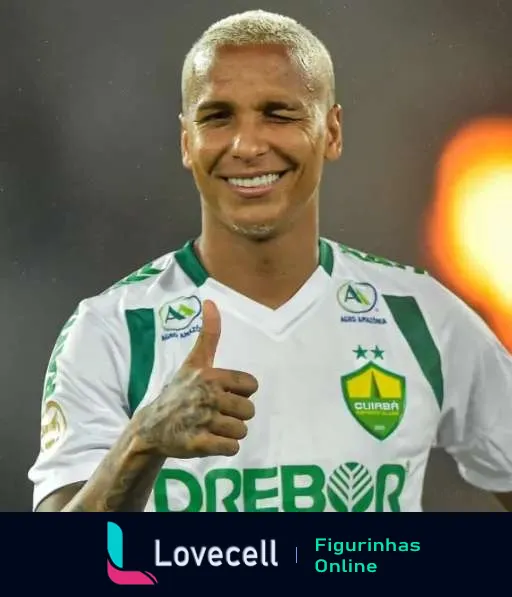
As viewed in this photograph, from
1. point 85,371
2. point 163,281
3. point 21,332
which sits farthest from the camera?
point 21,332

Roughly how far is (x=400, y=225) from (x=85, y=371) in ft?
2.12

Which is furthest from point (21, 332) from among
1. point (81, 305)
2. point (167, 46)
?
point (167, 46)

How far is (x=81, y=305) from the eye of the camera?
5.57 ft

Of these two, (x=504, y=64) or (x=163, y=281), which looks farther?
(x=504, y=64)

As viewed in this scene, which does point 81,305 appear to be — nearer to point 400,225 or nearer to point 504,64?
point 400,225

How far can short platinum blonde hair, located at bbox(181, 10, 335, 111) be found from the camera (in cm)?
167

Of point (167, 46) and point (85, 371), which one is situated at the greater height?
point (167, 46)

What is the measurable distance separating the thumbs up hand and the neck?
34 cm

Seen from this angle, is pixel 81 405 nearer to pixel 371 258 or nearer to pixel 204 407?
pixel 204 407

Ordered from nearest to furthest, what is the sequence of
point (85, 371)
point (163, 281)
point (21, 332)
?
point (85, 371) → point (163, 281) → point (21, 332)
